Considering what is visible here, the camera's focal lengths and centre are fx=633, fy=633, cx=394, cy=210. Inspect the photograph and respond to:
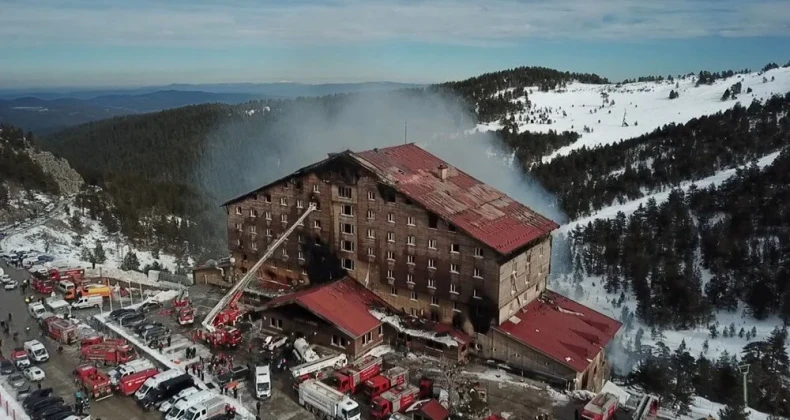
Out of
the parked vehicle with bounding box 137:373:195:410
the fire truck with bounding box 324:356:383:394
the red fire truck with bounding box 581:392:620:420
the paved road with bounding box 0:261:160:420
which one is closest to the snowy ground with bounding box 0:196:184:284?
the paved road with bounding box 0:261:160:420

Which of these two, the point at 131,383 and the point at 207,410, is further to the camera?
the point at 131,383

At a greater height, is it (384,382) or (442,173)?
(442,173)

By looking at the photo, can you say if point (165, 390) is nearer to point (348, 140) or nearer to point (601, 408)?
point (601, 408)

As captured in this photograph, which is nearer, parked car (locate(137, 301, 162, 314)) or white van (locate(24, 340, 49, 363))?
white van (locate(24, 340, 49, 363))

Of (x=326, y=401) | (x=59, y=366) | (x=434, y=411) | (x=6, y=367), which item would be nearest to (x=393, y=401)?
(x=434, y=411)

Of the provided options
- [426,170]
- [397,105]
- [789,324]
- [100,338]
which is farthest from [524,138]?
[100,338]

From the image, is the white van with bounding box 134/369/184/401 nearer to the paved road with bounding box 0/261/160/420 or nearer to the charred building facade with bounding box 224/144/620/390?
the paved road with bounding box 0/261/160/420
